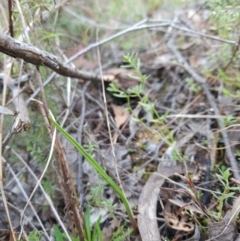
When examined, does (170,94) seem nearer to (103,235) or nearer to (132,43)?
(132,43)

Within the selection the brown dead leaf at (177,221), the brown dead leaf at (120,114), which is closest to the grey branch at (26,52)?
the brown dead leaf at (120,114)

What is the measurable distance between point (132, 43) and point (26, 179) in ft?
3.19

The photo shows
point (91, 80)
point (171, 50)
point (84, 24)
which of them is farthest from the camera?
point (84, 24)

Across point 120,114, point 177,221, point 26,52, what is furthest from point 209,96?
point 26,52

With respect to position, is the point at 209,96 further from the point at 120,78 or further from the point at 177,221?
the point at 177,221

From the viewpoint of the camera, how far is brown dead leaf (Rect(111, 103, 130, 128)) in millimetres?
1523

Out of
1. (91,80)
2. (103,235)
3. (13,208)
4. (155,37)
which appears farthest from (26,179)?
(155,37)

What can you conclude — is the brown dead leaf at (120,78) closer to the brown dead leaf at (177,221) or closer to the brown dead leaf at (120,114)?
the brown dead leaf at (120,114)

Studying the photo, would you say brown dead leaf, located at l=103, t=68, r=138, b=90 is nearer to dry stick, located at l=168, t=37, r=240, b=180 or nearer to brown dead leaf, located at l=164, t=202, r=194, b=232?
dry stick, located at l=168, t=37, r=240, b=180

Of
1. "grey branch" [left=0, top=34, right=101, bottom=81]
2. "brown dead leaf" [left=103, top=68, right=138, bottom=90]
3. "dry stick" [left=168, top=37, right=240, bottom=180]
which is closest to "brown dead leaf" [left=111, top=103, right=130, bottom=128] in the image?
"brown dead leaf" [left=103, top=68, right=138, bottom=90]

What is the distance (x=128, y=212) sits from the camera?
3.65 feet

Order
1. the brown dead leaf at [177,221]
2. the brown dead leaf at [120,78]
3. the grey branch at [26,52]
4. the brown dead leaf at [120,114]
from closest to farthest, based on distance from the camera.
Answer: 1. the grey branch at [26,52]
2. the brown dead leaf at [177,221]
3. the brown dead leaf at [120,114]
4. the brown dead leaf at [120,78]

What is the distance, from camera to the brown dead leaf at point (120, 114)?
152 cm

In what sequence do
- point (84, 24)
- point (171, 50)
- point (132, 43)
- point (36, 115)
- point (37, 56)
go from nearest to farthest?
point (37, 56) → point (36, 115) → point (171, 50) → point (132, 43) → point (84, 24)
